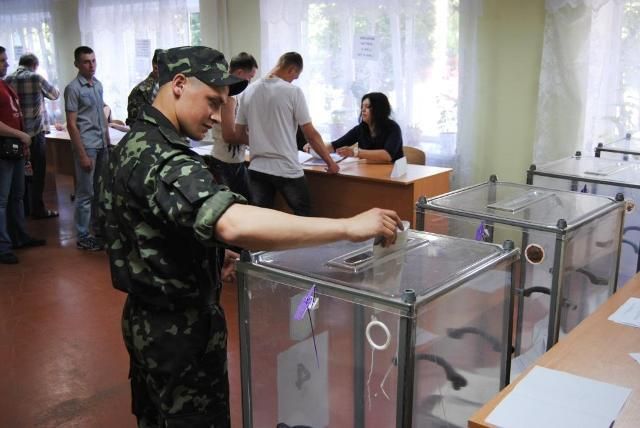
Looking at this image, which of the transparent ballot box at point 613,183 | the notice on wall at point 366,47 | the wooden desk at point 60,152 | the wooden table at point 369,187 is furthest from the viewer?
the wooden desk at point 60,152

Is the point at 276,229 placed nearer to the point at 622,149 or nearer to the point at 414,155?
the point at 622,149

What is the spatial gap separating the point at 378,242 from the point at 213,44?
483 cm

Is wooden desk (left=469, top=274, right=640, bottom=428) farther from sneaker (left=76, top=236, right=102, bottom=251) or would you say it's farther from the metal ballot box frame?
sneaker (left=76, top=236, right=102, bottom=251)

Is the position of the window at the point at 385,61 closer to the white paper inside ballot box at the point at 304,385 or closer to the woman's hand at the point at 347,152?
the woman's hand at the point at 347,152

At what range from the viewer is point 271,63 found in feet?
17.6

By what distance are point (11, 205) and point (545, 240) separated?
3.84 m

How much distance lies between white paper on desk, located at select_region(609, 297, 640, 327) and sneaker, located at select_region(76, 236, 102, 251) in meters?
3.66

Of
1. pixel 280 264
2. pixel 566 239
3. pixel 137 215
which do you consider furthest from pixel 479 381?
pixel 137 215

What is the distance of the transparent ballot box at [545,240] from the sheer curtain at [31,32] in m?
7.12

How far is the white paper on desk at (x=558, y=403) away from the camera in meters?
1.17

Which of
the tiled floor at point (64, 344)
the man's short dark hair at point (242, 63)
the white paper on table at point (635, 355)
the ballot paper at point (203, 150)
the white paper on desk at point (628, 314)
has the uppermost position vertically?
the man's short dark hair at point (242, 63)

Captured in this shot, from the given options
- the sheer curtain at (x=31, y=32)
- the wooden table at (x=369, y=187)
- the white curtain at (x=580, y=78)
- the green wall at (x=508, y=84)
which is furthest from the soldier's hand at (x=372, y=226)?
the sheer curtain at (x=31, y=32)

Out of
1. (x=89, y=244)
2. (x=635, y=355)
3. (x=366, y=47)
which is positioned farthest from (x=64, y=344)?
(x=366, y=47)

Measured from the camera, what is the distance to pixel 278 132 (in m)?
3.43
